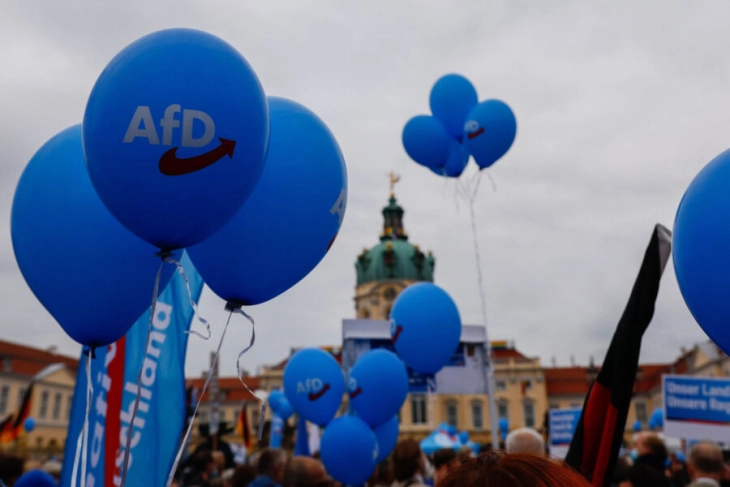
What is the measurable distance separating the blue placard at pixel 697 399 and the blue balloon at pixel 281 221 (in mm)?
5447

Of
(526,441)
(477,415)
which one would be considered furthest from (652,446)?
(477,415)

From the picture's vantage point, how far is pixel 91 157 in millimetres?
2146

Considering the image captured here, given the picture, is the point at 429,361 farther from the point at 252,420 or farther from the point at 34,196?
the point at 252,420

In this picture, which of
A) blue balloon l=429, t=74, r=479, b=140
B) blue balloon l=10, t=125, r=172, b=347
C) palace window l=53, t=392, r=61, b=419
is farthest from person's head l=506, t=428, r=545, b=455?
palace window l=53, t=392, r=61, b=419

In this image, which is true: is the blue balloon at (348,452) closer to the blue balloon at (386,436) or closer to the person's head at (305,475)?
the blue balloon at (386,436)

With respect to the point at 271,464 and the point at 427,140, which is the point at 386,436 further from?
the point at 427,140

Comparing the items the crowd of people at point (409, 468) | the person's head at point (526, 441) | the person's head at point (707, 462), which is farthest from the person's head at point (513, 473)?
the person's head at point (707, 462)

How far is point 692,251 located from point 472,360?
18118mm

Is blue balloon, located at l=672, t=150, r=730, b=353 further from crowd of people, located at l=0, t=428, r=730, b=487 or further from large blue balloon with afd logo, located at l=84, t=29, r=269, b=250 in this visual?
large blue balloon with afd logo, located at l=84, t=29, r=269, b=250

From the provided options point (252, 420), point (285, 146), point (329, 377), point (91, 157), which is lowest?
point (252, 420)

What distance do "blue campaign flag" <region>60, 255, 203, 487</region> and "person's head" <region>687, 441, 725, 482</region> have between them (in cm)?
334

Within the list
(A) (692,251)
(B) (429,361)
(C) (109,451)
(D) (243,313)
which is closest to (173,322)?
(C) (109,451)

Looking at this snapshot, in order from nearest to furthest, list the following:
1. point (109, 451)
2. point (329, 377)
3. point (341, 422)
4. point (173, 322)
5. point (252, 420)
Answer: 1. point (109, 451)
2. point (173, 322)
3. point (341, 422)
4. point (329, 377)
5. point (252, 420)

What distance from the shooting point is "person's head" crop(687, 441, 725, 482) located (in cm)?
385
